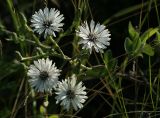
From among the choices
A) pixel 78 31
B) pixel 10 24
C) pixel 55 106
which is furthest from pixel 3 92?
pixel 78 31

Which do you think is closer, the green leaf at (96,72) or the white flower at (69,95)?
the white flower at (69,95)

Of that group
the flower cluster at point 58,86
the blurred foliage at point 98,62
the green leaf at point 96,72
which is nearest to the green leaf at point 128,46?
the blurred foliage at point 98,62

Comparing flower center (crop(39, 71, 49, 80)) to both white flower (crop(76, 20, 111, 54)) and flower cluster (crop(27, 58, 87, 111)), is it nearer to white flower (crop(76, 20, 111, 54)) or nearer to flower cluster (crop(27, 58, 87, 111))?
flower cluster (crop(27, 58, 87, 111))

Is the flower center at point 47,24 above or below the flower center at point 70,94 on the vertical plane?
above

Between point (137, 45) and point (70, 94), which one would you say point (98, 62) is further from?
point (70, 94)

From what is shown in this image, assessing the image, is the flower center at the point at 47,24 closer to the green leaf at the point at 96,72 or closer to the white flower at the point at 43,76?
the white flower at the point at 43,76

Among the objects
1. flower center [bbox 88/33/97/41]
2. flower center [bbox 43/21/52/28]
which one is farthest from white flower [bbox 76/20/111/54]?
flower center [bbox 43/21/52/28]

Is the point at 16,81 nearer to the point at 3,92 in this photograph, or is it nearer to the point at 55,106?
the point at 3,92
